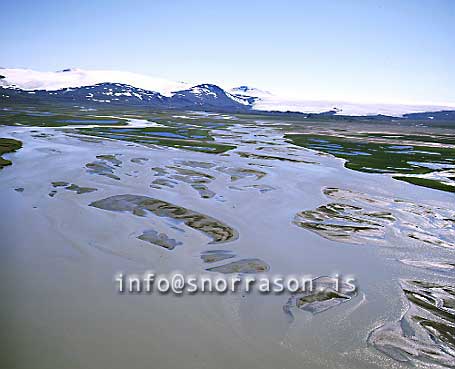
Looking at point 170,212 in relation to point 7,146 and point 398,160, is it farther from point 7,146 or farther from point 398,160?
point 398,160

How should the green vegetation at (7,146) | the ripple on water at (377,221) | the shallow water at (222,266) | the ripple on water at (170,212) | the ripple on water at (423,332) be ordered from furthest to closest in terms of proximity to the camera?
the green vegetation at (7,146) → the ripple on water at (377,221) → the ripple on water at (170,212) → the shallow water at (222,266) → the ripple on water at (423,332)

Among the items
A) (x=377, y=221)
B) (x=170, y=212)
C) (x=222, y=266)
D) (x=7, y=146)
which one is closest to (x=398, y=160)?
(x=377, y=221)

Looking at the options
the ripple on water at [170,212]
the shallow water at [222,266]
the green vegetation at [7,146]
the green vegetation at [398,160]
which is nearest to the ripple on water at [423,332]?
the shallow water at [222,266]

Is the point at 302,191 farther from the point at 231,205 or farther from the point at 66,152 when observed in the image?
the point at 66,152

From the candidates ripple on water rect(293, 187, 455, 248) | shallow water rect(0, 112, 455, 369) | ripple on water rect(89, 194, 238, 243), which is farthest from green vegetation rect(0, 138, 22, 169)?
ripple on water rect(293, 187, 455, 248)

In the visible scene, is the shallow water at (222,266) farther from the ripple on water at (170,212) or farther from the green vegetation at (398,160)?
the green vegetation at (398,160)
